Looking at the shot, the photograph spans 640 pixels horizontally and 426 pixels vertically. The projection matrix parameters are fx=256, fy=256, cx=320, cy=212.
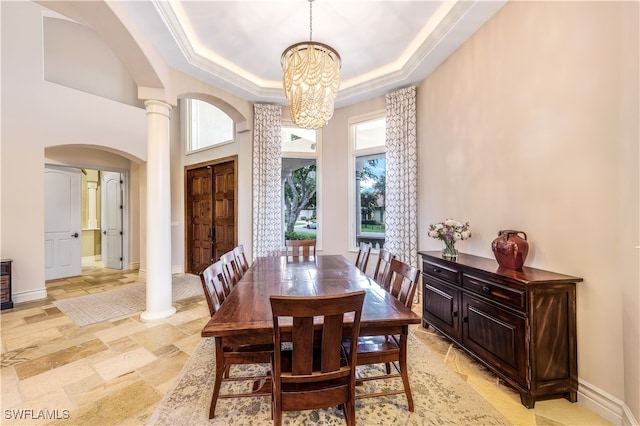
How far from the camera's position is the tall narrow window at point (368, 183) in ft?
14.7

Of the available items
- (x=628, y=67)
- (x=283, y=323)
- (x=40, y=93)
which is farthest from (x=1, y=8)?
(x=628, y=67)

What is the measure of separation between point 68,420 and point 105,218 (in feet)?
20.8

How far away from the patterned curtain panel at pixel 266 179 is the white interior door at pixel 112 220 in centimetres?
399

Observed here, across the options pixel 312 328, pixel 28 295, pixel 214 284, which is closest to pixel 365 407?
pixel 312 328

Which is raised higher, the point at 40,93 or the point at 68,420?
the point at 40,93

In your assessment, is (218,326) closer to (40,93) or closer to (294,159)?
(294,159)

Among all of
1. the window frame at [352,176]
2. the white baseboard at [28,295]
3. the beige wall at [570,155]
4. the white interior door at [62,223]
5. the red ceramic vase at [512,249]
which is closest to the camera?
the beige wall at [570,155]

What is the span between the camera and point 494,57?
2.52 m

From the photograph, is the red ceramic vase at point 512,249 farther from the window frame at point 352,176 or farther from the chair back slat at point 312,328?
the window frame at point 352,176

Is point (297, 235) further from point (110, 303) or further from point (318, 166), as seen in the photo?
point (110, 303)

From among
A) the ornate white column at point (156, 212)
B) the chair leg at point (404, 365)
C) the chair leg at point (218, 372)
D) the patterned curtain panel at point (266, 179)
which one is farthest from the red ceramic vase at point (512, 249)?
the ornate white column at point (156, 212)

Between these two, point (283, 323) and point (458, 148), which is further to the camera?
point (458, 148)

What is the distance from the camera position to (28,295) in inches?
149

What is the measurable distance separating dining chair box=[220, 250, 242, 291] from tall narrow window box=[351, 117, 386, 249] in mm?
2445
